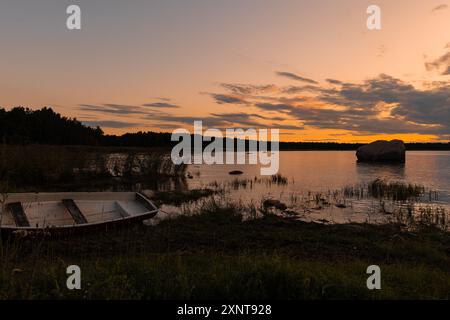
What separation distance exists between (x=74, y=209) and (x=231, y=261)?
747 cm

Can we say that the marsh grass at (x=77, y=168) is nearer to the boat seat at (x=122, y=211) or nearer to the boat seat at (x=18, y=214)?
the boat seat at (x=18, y=214)

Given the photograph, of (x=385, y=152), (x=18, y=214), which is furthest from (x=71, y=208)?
(x=385, y=152)

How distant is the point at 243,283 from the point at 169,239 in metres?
5.75

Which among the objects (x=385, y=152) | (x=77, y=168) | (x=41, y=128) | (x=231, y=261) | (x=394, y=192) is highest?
(x=41, y=128)

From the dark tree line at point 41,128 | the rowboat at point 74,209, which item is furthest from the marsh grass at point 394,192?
the dark tree line at point 41,128

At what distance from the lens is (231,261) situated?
740 cm

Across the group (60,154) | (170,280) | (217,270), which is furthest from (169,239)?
(60,154)

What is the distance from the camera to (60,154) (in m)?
25.8

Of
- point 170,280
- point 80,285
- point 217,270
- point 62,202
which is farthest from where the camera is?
point 62,202

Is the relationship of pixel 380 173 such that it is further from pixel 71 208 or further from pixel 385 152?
pixel 71 208

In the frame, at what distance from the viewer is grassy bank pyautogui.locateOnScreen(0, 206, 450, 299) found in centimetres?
504

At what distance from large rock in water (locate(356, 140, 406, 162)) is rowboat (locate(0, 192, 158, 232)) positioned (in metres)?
67.5

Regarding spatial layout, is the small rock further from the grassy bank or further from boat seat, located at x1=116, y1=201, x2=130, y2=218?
boat seat, located at x1=116, y1=201, x2=130, y2=218
